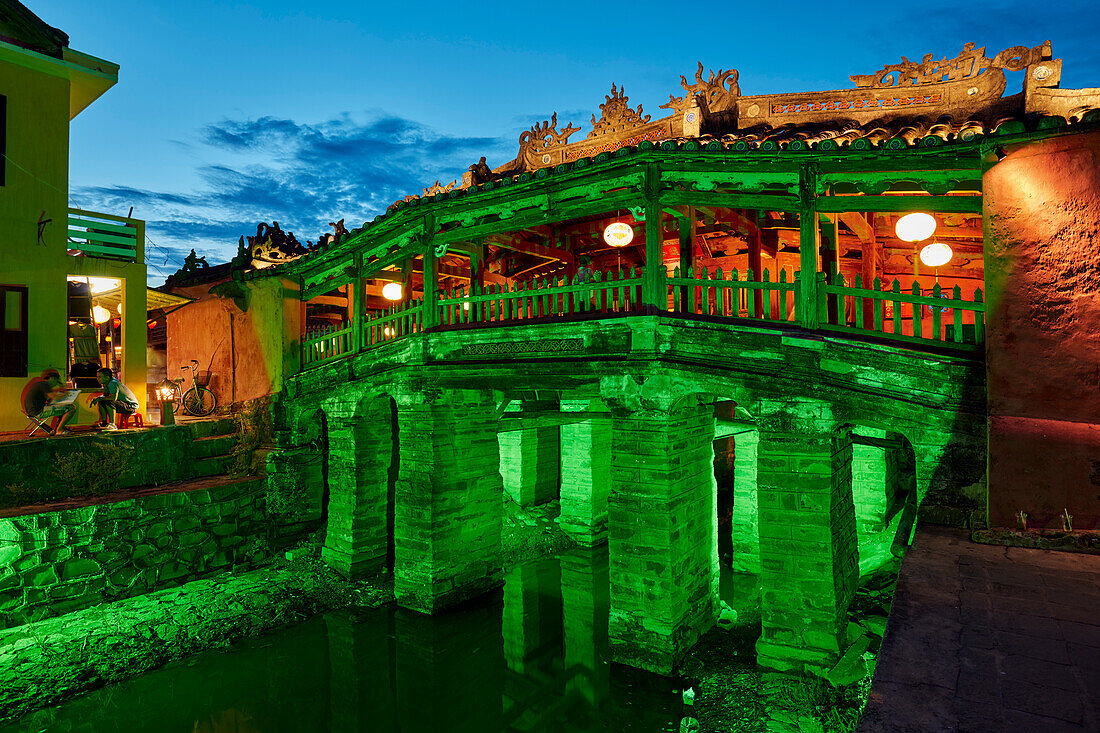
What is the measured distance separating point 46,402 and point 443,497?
1026 centimetres

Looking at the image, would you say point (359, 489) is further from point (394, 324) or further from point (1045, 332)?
point (1045, 332)

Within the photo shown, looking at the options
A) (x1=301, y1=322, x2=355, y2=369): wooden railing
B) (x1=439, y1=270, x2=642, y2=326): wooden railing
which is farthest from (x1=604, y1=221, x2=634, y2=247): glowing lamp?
(x1=301, y1=322, x2=355, y2=369): wooden railing

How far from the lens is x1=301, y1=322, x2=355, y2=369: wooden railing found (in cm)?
1445

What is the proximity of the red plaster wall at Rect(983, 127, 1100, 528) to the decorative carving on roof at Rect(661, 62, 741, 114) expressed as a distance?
7.32m

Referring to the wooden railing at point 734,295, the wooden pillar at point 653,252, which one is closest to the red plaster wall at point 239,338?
the wooden pillar at point 653,252

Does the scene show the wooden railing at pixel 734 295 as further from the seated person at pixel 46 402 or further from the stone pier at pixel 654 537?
the seated person at pixel 46 402

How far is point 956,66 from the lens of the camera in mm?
10875

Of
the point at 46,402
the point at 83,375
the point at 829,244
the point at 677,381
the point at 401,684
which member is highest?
the point at 829,244

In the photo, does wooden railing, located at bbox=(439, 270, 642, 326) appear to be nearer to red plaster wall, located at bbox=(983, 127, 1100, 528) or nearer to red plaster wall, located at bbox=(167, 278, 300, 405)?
red plaster wall, located at bbox=(983, 127, 1100, 528)

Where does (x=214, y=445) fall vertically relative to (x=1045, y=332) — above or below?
below

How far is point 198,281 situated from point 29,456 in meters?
8.67

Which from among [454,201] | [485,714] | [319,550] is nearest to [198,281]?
[319,550]

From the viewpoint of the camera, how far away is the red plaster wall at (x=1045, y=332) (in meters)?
5.88

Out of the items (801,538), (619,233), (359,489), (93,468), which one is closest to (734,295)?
(619,233)
